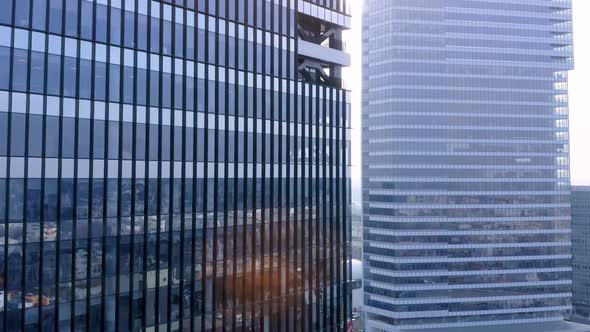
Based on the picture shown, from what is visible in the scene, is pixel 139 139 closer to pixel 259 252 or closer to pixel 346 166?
pixel 259 252

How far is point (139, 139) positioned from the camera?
3500 cm

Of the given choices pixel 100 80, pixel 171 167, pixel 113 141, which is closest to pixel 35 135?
pixel 113 141

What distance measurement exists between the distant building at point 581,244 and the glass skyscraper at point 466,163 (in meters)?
62.1

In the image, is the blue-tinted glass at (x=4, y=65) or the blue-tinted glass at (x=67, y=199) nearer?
the blue-tinted glass at (x=4, y=65)

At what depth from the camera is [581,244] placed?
180 meters

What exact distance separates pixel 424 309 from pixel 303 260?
75.9 meters

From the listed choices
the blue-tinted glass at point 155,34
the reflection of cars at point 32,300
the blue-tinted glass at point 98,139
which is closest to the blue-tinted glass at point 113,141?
the blue-tinted glass at point 98,139

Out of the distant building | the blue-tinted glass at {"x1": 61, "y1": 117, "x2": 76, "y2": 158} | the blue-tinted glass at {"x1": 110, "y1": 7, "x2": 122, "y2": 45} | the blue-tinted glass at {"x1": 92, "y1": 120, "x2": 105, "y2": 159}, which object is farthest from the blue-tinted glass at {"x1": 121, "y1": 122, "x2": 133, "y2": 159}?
the distant building

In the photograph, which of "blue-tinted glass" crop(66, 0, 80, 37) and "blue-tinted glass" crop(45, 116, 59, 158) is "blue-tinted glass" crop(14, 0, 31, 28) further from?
"blue-tinted glass" crop(45, 116, 59, 158)

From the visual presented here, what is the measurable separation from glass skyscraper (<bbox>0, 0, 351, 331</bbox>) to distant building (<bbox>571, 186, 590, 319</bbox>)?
153m

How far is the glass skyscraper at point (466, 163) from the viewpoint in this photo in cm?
11475

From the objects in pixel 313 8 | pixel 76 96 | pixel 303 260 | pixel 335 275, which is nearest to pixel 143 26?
pixel 76 96

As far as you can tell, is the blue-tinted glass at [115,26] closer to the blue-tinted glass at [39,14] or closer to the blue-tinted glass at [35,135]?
the blue-tinted glass at [39,14]

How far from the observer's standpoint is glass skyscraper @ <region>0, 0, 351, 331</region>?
30281 mm
